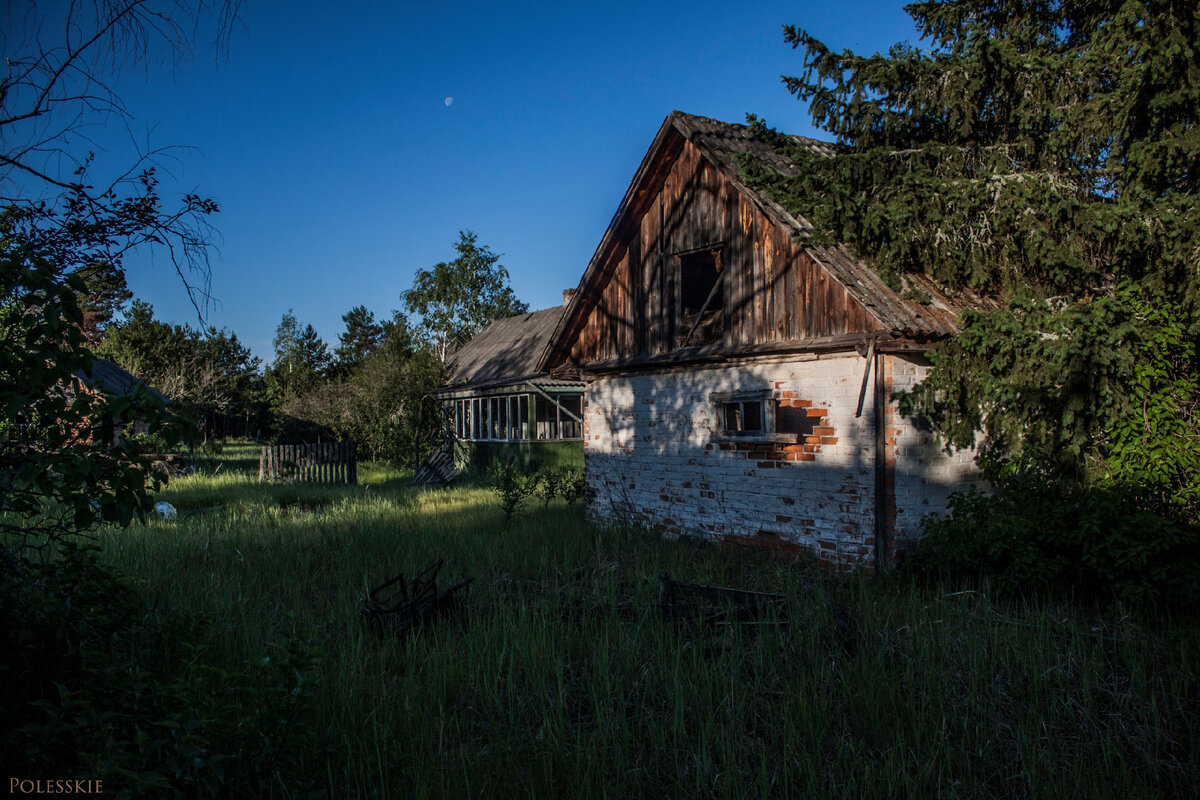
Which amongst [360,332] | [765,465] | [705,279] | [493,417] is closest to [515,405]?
[493,417]

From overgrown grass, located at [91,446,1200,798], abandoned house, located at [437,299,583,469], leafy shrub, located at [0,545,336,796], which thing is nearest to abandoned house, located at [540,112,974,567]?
overgrown grass, located at [91,446,1200,798]

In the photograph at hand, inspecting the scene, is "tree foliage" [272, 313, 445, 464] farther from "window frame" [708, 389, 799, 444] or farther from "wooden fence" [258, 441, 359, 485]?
"window frame" [708, 389, 799, 444]

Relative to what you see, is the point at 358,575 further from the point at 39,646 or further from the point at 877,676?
the point at 877,676

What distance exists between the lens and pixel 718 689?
435 cm

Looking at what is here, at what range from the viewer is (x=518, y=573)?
7508 millimetres

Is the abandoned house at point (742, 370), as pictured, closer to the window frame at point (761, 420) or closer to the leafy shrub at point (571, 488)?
the window frame at point (761, 420)

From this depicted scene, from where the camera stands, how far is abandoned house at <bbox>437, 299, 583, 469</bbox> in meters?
18.3

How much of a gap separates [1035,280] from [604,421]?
258 inches

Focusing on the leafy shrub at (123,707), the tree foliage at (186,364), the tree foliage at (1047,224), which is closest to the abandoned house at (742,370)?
the tree foliage at (1047,224)

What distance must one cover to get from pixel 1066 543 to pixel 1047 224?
323cm

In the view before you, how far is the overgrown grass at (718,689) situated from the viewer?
3.46 meters

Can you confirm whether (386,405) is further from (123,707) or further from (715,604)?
(123,707)

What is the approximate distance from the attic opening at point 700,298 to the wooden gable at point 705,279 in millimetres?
26

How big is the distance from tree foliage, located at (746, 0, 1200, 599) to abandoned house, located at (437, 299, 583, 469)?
948 centimetres
